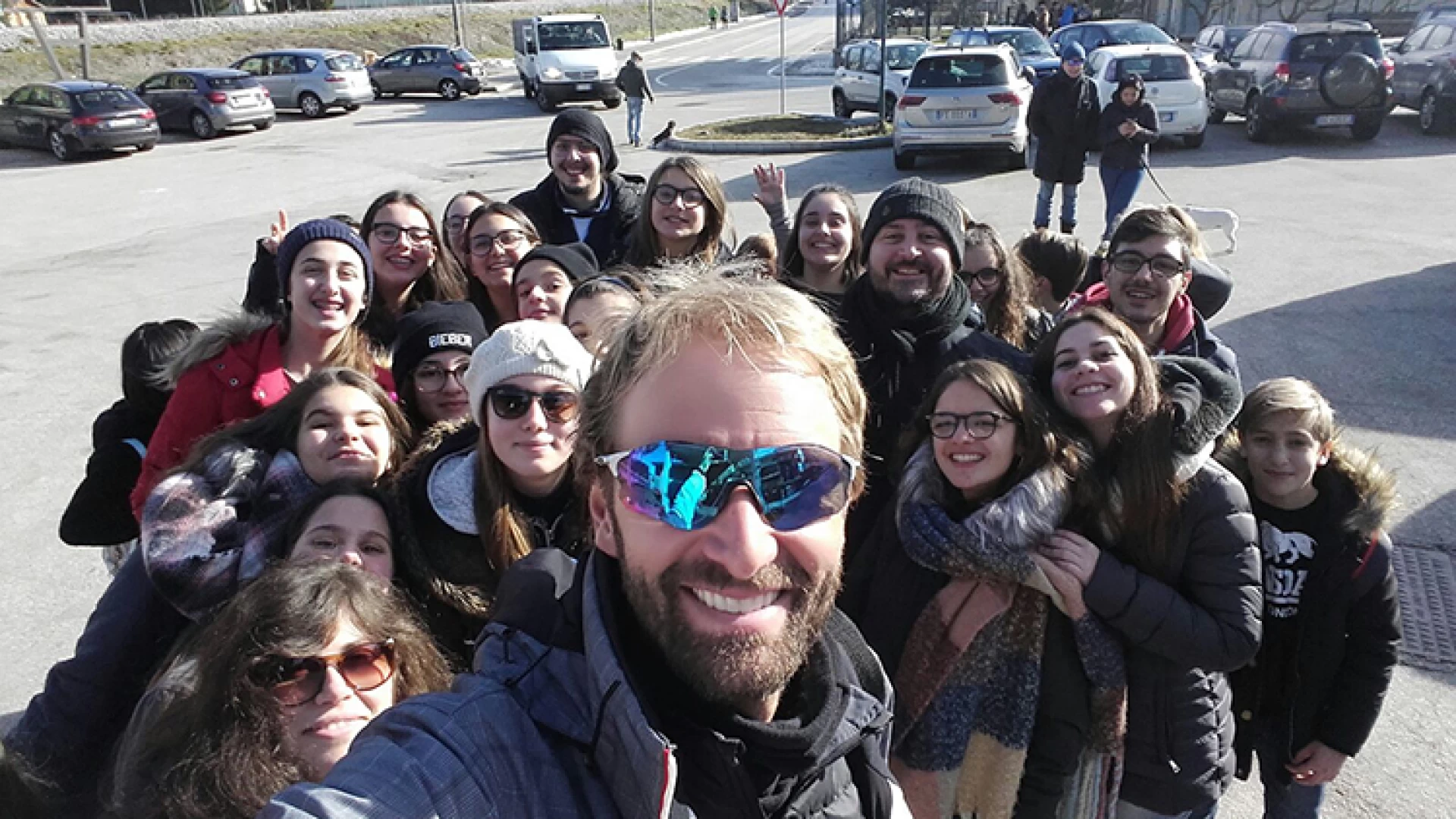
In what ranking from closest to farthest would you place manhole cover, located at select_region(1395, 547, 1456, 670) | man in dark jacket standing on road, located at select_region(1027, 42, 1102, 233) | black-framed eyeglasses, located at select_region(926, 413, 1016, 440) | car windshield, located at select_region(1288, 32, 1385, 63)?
black-framed eyeglasses, located at select_region(926, 413, 1016, 440)
manhole cover, located at select_region(1395, 547, 1456, 670)
man in dark jacket standing on road, located at select_region(1027, 42, 1102, 233)
car windshield, located at select_region(1288, 32, 1385, 63)

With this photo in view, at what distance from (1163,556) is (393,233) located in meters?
3.41

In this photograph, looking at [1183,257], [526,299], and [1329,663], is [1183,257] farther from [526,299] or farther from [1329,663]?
[526,299]

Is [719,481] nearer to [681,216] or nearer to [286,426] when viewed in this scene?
[286,426]

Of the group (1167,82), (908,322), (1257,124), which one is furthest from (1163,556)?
(1257,124)

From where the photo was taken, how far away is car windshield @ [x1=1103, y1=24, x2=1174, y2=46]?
2080 cm

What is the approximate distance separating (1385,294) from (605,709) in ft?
31.7

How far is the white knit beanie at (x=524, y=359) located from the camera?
2646mm

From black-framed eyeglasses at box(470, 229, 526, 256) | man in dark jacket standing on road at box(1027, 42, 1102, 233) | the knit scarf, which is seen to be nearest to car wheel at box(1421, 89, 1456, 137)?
man in dark jacket standing on road at box(1027, 42, 1102, 233)

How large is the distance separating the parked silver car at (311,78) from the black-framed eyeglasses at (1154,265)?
89.7 feet

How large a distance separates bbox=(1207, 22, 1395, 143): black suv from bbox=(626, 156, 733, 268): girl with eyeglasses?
48.8 ft

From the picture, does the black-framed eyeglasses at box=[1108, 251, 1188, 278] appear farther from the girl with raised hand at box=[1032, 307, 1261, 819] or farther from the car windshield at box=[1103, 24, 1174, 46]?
the car windshield at box=[1103, 24, 1174, 46]

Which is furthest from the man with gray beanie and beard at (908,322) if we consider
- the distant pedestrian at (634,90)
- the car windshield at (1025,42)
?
the car windshield at (1025,42)

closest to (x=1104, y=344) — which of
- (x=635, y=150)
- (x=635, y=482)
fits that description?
(x=635, y=482)

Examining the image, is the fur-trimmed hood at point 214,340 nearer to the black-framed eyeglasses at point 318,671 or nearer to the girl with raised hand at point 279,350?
the girl with raised hand at point 279,350
